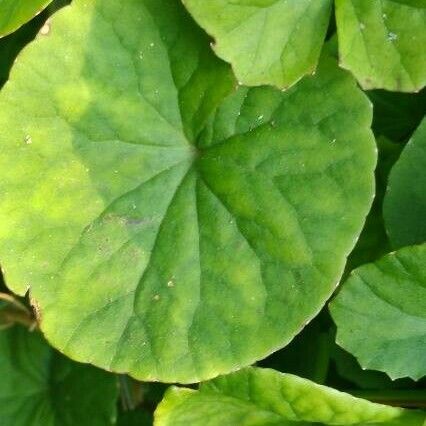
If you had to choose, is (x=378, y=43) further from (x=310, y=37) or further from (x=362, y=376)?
(x=362, y=376)

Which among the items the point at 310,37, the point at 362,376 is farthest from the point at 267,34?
the point at 362,376

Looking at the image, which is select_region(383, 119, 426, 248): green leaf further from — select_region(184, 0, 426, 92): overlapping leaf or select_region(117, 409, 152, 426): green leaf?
select_region(117, 409, 152, 426): green leaf

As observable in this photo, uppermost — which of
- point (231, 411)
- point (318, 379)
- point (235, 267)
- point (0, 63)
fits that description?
point (0, 63)

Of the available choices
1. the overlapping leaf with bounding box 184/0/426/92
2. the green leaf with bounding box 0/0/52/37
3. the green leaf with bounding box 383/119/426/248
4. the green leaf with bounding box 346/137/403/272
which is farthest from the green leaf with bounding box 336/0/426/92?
the green leaf with bounding box 0/0/52/37

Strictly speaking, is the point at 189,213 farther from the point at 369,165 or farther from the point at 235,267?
the point at 369,165

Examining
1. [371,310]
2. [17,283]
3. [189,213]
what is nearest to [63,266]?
[17,283]

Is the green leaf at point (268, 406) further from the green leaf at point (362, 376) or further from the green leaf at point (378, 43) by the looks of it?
the green leaf at point (378, 43)
